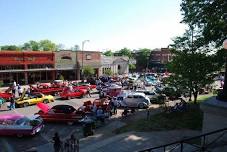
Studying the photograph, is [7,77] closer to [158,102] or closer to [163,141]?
[158,102]

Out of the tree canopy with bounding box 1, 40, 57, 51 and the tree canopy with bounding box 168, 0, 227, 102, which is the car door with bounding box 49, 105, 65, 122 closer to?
the tree canopy with bounding box 168, 0, 227, 102

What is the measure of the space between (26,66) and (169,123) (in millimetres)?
38322

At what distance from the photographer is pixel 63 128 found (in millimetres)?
21578

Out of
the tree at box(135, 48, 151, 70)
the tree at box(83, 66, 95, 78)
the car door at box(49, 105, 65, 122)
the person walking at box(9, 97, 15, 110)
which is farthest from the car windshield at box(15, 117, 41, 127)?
the tree at box(135, 48, 151, 70)

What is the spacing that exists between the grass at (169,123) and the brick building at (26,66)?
34.9m

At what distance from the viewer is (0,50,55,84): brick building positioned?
164 feet

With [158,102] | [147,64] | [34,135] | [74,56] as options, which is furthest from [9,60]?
[147,64]

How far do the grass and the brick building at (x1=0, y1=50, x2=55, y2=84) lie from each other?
1376 inches

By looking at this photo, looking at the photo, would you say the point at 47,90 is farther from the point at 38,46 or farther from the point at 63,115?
the point at 38,46

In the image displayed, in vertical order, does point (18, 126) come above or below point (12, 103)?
below

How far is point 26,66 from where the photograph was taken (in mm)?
52469

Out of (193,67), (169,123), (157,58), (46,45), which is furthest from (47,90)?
(46,45)

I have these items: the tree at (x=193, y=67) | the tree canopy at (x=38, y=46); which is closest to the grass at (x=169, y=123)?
the tree at (x=193, y=67)

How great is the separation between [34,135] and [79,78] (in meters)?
42.2
